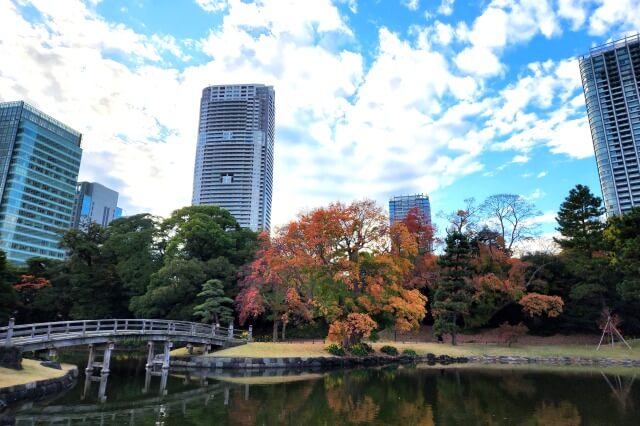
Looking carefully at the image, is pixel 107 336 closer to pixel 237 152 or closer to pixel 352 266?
pixel 352 266

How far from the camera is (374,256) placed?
2438 centimetres

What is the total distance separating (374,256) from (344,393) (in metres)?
11.4

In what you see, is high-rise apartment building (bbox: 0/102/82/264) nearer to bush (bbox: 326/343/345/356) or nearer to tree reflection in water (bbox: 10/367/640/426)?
bush (bbox: 326/343/345/356)

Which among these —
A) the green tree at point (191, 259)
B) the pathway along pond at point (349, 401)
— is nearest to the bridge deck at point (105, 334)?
the pathway along pond at point (349, 401)

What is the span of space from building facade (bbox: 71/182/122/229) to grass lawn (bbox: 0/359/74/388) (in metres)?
128

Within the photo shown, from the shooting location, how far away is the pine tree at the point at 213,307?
26844 mm

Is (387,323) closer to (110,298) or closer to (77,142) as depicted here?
(110,298)

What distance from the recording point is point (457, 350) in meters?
27.9

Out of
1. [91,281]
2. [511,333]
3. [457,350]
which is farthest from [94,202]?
[511,333]

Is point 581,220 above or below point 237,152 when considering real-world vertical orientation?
below

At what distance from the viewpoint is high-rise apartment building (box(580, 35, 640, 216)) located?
223 ft

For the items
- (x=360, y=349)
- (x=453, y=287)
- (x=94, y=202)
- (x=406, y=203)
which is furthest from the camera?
(x=94, y=202)

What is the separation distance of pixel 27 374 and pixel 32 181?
89236 millimetres

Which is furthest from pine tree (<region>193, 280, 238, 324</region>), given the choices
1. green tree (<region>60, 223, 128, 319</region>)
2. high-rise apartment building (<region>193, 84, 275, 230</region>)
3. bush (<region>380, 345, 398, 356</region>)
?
high-rise apartment building (<region>193, 84, 275, 230</region>)
